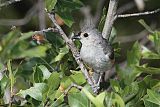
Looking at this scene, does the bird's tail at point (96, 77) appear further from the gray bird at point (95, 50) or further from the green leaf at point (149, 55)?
the green leaf at point (149, 55)

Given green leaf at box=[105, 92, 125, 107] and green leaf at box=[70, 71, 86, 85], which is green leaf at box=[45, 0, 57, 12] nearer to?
green leaf at box=[70, 71, 86, 85]

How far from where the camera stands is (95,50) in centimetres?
224

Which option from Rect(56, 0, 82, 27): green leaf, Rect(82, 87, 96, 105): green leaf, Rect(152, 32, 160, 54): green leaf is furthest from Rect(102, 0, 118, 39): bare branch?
Rect(82, 87, 96, 105): green leaf

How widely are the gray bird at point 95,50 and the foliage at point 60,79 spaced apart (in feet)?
0.50

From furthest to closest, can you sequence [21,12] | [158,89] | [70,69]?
[21,12]
[70,69]
[158,89]

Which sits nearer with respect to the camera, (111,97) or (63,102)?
(111,97)

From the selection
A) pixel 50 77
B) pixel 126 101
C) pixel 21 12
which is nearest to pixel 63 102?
pixel 50 77

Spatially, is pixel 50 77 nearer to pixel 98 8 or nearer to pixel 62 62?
pixel 62 62

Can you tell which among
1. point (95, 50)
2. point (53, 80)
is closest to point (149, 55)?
point (95, 50)

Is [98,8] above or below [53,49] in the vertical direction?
below

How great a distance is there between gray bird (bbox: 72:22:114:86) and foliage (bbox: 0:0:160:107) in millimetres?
153

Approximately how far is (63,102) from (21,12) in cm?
316

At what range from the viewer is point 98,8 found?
4.02 metres

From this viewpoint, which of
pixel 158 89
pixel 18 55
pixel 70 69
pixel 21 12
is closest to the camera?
pixel 18 55
